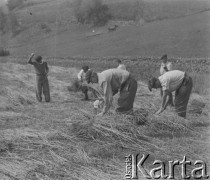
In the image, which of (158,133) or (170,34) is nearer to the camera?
(158,133)

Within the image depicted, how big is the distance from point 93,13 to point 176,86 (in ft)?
159

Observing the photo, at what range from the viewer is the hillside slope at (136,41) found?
30.9 metres

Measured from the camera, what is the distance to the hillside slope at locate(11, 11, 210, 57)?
3089cm

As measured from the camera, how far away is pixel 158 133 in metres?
6.32

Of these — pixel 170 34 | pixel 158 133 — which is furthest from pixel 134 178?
pixel 170 34

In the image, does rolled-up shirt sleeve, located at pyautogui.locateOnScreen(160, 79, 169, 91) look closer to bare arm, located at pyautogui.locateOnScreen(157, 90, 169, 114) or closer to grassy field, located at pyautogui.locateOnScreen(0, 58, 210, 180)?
bare arm, located at pyautogui.locateOnScreen(157, 90, 169, 114)

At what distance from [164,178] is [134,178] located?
13.6 inches

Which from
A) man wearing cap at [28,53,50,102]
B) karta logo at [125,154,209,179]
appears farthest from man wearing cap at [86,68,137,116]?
man wearing cap at [28,53,50,102]

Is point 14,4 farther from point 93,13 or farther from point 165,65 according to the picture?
point 165,65

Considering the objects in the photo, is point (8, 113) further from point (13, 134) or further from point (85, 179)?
point (85, 179)

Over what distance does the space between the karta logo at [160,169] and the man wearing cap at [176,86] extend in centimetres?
184

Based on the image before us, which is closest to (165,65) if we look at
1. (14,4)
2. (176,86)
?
(176,86)

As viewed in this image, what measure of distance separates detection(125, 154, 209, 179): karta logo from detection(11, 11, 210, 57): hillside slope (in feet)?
66.2

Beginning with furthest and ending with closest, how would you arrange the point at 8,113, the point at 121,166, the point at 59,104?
the point at 59,104 → the point at 8,113 → the point at 121,166
